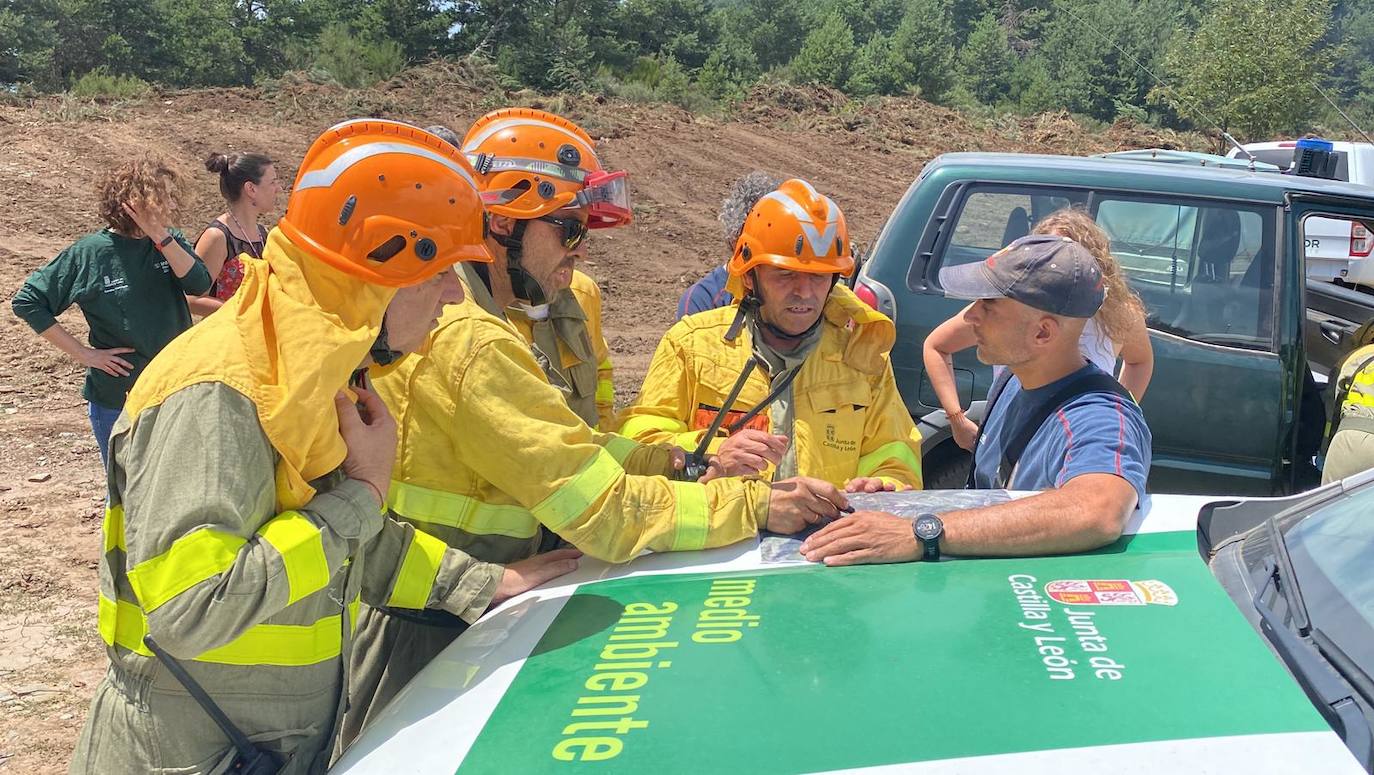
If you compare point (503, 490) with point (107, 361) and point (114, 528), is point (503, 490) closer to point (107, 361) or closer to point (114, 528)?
point (114, 528)

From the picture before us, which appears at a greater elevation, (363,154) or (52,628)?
(363,154)

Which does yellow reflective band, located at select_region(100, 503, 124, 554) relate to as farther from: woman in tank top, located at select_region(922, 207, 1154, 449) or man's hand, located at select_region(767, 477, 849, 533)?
woman in tank top, located at select_region(922, 207, 1154, 449)

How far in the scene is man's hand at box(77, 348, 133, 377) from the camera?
486cm

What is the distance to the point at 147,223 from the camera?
491 cm

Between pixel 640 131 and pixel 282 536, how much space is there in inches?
793

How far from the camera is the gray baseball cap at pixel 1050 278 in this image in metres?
2.39

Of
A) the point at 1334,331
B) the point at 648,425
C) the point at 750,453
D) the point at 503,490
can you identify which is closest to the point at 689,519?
the point at 503,490

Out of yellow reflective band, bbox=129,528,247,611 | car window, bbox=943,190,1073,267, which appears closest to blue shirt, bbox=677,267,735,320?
car window, bbox=943,190,1073,267

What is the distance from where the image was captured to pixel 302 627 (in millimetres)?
1626

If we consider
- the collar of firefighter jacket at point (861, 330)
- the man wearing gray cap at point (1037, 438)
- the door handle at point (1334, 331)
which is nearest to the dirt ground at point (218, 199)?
the collar of firefighter jacket at point (861, 330)

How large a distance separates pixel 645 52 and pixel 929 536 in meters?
37.8

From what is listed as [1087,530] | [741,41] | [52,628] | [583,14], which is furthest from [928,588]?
[741,41]

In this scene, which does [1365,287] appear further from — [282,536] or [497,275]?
[282,536]

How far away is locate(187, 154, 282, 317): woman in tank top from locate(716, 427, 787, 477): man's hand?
4.14 metres
